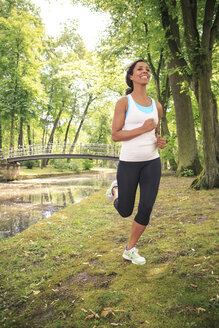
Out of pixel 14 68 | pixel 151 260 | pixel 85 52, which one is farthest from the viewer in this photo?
pixel 85 52

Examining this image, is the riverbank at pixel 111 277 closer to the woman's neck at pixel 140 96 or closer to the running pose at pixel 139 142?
the running pose at pixel 139 142

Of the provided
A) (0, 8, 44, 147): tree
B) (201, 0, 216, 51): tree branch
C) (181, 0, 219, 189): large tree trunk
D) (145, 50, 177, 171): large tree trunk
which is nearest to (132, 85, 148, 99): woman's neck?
(181, 0, 219, 189): large tree trunk

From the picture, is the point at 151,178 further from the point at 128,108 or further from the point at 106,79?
the point at 106,79

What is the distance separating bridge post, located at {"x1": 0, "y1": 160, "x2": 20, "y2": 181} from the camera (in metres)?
21.0

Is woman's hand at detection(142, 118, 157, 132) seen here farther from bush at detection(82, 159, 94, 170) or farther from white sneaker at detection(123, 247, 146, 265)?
bush at detection(82, 159, 94, 170)

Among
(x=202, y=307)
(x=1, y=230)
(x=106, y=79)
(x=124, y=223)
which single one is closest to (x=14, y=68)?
(x=106, y=79)

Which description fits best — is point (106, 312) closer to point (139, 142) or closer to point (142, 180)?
point (142, 180)

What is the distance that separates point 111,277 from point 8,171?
66.9 ft

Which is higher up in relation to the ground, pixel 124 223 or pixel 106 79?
pixel 106 79

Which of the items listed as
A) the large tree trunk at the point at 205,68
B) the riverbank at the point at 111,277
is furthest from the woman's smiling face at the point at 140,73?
the large tree trunk at the point at 205,68

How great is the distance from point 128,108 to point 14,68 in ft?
73.9

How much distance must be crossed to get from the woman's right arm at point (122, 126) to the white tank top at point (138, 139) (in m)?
0.04

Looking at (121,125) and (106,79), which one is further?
(106,79)

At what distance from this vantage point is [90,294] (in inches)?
96.1
